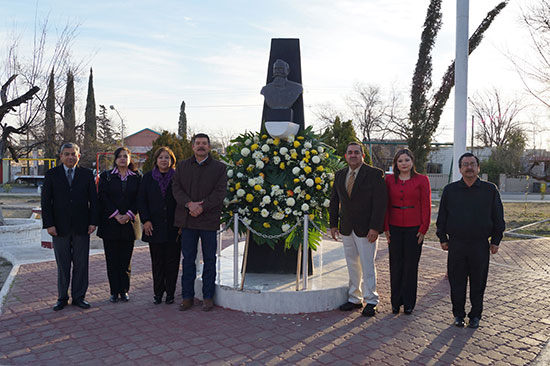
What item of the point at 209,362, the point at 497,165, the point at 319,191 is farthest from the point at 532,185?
the point at 209,362

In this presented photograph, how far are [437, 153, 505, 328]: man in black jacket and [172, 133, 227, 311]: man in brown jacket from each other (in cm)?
254

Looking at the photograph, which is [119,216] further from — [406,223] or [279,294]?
[406,223]

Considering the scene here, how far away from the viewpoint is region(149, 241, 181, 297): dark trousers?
572 centimetres

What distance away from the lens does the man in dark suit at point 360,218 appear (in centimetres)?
518

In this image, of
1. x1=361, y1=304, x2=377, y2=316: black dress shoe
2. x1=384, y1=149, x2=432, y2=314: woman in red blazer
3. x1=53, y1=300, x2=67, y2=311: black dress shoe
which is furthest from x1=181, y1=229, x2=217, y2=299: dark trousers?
x1=384, y1=149, x2=432, y2=314: woman in red blazer

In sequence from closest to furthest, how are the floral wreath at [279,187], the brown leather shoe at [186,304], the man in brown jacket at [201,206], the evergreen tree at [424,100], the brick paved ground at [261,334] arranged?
1. the brick paved ground at [261,334]
2. the man in brown jacket at [201,206]
3. the brown leather shoe at [186,304]
4. the floral wreath at [279,187]
5. the evergreen tree at [424,100]

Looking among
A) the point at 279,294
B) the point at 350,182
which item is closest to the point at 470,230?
the point at 350,182

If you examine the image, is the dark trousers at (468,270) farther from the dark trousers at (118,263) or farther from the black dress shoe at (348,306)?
the dark trousers at (118,263)

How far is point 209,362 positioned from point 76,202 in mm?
2673

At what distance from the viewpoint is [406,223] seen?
17.0 feet

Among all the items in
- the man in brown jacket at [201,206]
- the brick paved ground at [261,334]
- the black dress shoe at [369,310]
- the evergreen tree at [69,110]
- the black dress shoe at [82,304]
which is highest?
the evergreen tree at [69,110]

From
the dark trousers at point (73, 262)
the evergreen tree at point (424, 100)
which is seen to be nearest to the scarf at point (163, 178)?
the dark trousers at point (73, 262)

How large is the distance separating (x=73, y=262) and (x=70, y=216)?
584 mm

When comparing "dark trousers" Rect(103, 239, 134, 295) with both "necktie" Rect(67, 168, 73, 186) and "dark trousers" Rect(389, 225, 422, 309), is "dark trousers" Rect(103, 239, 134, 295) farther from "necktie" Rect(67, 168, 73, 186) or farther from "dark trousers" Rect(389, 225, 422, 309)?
"dark trousers" Rect(389, 225, 422, 309)
